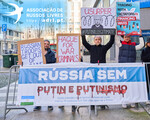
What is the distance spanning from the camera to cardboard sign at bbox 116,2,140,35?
211 inches

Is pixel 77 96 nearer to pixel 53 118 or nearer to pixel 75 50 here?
pixel 53 118

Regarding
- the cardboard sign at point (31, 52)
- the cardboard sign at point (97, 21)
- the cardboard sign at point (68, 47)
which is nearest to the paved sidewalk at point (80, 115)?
the cardboard sign at point (31, 52)

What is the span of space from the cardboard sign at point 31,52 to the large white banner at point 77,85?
28.8 inches

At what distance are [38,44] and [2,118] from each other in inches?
86.7

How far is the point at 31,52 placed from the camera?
5.21 meters

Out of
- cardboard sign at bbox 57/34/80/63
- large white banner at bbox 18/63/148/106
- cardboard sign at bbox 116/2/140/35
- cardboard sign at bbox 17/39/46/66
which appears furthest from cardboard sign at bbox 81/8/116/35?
cardboard sign at bbox 17/39/46/66

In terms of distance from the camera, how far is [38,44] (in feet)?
16.9

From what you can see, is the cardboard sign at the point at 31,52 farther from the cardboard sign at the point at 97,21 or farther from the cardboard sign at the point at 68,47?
the cardboard sign at the point at 97,21

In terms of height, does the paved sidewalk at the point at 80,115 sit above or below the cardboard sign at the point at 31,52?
below

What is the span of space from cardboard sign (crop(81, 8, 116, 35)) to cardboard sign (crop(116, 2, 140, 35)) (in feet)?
0.86

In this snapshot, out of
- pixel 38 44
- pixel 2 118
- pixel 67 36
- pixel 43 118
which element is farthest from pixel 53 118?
pixel 67 36

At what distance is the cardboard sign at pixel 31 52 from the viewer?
515 cm

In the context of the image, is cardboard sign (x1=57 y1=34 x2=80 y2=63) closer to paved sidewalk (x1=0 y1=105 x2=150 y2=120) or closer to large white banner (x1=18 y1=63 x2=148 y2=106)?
large white banner (x1=18 y1=63 x2=148 y2=106)

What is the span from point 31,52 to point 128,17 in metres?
3.15
